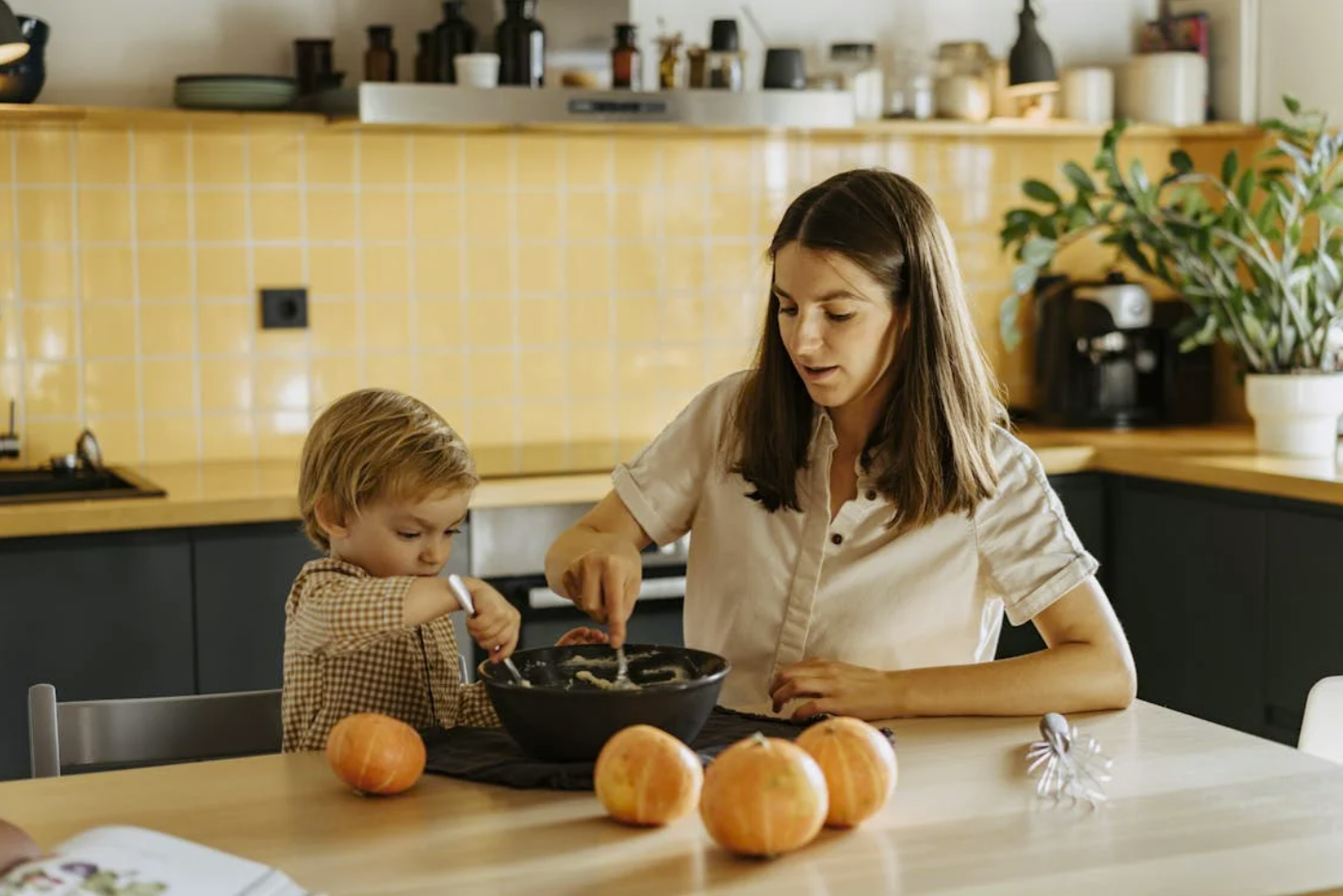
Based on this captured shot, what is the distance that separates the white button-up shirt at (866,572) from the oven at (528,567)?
107 centimetres

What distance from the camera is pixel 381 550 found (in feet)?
5.91

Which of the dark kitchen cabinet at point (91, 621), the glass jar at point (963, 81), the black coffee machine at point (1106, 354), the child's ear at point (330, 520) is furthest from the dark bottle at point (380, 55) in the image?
the child's ear at point (330, 520)

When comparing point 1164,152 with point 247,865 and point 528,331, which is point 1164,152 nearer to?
point 528,331

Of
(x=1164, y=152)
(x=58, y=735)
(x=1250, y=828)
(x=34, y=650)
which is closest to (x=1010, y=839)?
(x=1250, y=828)

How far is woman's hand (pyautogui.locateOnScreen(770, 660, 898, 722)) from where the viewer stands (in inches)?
66.4

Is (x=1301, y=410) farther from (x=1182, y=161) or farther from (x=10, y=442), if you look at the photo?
(x=10, y=442)

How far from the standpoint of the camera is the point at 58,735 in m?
1.72

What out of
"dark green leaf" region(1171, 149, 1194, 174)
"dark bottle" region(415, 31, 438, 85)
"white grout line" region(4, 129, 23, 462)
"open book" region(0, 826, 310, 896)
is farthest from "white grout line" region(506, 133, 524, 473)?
"open book" region(0, 826, 310, 896)

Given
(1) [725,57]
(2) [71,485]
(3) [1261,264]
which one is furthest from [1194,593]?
(2) [71,485]

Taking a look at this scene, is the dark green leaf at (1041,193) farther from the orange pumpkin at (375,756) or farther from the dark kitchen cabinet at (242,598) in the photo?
the orange pumpkin at (375,756)

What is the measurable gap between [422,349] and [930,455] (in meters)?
1.94

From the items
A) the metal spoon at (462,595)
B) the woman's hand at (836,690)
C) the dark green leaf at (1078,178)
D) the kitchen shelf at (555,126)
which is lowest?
the woman's hand at (836,690)

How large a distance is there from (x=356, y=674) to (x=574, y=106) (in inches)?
68.0

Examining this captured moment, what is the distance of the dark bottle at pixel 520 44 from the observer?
11.0ft
